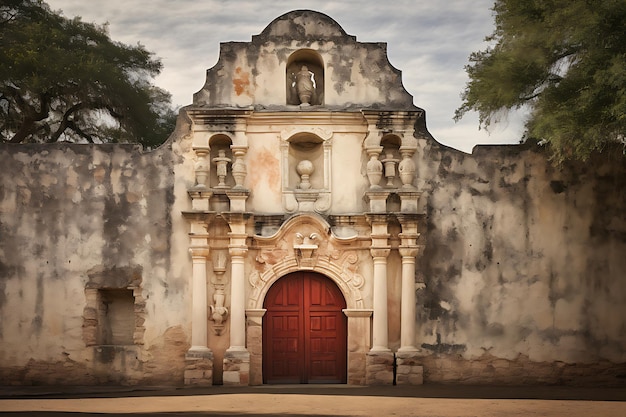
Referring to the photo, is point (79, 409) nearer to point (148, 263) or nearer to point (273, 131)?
point (148, 263)

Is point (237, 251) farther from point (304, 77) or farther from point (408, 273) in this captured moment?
point (304, 77)

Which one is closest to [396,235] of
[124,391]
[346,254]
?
[346,254]

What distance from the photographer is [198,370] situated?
14789 millimetres

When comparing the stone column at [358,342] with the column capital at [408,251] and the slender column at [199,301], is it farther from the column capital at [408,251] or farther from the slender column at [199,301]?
the slender column at [199,301]

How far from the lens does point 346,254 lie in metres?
15.4

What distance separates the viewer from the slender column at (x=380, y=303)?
15008mm

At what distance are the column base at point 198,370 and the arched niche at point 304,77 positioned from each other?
471 cm

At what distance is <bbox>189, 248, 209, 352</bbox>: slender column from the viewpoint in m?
15.0

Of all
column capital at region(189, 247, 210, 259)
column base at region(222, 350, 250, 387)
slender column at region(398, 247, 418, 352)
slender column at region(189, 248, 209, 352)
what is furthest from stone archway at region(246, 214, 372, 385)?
column capital at region(189, 247, 210, 259)

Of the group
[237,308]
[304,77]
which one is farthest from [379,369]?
[304,77]

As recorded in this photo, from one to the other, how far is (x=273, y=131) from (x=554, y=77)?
4788mm

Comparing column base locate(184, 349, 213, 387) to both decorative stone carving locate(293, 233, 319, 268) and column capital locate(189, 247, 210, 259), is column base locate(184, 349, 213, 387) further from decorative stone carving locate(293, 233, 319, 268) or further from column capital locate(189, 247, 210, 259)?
decorative stone carving locate(293, 233, 319, 268)

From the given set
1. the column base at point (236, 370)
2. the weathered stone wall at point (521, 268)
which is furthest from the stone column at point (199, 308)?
the weathered stone wall at point (521, 268)

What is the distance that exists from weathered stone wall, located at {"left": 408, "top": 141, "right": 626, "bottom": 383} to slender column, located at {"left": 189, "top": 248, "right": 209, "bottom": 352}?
364cm
